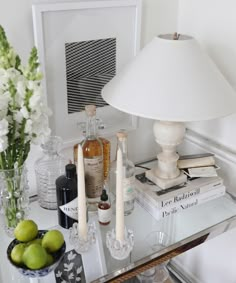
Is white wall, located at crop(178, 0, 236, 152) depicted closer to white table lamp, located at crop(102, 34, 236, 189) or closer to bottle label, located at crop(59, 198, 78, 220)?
white table lamp, located at crop(102, 34, 236, 189)

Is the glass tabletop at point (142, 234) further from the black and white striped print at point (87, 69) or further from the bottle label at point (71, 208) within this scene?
the black and white striped print at point (87, 69)

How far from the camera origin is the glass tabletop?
89cm

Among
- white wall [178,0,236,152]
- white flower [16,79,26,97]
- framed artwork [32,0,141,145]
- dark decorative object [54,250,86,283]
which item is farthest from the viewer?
white wall [178,0,236,152]

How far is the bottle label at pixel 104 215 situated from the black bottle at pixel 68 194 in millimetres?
62

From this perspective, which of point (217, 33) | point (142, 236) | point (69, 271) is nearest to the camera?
point (69, 271)

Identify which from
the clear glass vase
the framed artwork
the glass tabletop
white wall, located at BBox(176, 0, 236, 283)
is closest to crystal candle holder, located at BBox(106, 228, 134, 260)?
the glass tabletop

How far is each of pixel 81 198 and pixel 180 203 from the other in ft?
1.07

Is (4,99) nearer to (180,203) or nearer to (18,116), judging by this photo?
(18,116)

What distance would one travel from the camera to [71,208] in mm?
942

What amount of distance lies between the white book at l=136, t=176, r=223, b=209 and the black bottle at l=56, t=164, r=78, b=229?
0.21 metres

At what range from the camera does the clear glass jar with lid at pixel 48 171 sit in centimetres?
104

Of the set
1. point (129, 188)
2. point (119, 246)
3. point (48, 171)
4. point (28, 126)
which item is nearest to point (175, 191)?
point (129, 188)

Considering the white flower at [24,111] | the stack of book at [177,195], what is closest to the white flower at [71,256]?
the stack of book at [177,195]

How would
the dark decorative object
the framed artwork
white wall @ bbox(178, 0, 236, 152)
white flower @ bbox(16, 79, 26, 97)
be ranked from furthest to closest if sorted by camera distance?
1. white wall @ bbox(178, 0, 236, 152)
2. the framed artwork
3. the dark decorative object
4. white flower @ bbox(16, 79, 26, 97)
